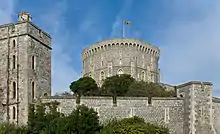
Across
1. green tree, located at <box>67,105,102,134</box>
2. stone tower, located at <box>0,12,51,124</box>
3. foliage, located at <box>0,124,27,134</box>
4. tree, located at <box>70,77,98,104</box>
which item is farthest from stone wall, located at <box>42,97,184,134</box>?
tree, located at <box>70,77,98,104</box>

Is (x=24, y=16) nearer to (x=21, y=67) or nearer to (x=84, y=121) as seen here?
(x=21, y=67)

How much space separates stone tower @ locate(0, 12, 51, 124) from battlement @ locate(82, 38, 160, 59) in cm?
2425

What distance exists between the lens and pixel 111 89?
35188mm

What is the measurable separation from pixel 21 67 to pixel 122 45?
26.4m

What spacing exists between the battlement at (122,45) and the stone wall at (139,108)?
80.4ft

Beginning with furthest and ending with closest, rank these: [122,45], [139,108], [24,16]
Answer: [122,45]
[24,16]
[139,108]

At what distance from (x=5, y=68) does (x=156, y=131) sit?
Answer: 11.1m

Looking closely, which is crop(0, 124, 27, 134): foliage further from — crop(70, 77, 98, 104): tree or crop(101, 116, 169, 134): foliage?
crop(70, 77, 98, 104): tree

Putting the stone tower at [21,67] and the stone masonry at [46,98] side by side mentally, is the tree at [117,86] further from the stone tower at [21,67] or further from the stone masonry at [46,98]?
the stone tower at [21,67]

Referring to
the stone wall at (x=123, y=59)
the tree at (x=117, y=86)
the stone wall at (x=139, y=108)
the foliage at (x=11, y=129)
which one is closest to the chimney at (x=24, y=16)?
the stone wall at (x=139, y=108)

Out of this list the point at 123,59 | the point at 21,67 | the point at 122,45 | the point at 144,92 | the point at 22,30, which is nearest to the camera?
the point at 21,67

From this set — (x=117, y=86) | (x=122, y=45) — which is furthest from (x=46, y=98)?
(x=122, y=45)

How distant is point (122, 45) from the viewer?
166 ft

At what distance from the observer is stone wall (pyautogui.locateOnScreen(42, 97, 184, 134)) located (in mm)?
25641
